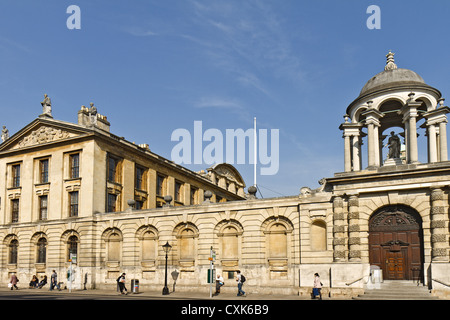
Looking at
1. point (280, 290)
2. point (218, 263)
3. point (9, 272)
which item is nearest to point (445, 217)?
point (280, 290)

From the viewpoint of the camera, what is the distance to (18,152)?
45.5 m

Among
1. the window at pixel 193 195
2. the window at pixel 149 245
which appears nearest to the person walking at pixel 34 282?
the window at pixel 149 245

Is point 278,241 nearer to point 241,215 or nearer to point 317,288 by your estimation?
point 241,215

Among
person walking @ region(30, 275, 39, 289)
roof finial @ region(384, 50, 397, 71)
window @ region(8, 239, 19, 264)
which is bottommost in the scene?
person walking @ region(30, 275, 39, 289)

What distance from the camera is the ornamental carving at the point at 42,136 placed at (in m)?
43.0

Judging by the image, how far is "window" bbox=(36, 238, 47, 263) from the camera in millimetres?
41875

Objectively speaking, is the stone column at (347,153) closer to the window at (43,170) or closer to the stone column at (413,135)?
the stone column at (413,135)

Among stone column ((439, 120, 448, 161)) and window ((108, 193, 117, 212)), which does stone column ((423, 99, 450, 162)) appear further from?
window ((108, 193, 117, 212))

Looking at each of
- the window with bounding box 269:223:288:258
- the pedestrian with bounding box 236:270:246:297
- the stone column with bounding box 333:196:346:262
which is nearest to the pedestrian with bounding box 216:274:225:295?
the pedestrian with bounding box 236:270:246:297

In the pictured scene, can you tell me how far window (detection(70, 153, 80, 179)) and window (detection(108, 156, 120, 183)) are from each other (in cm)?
266

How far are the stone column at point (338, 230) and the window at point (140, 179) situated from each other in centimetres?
2199

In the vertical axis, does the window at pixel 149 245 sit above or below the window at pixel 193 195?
below

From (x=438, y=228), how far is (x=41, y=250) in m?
32.6

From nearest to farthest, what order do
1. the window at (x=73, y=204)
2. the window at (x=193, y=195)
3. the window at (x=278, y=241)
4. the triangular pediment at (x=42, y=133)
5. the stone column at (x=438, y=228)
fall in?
the stone column at (x=438, y=228), the window at (x=278, y=241), the window at (x=73, y=204), the triangular pediment at (x=42, y=133), the window at (x=193, y=195)
